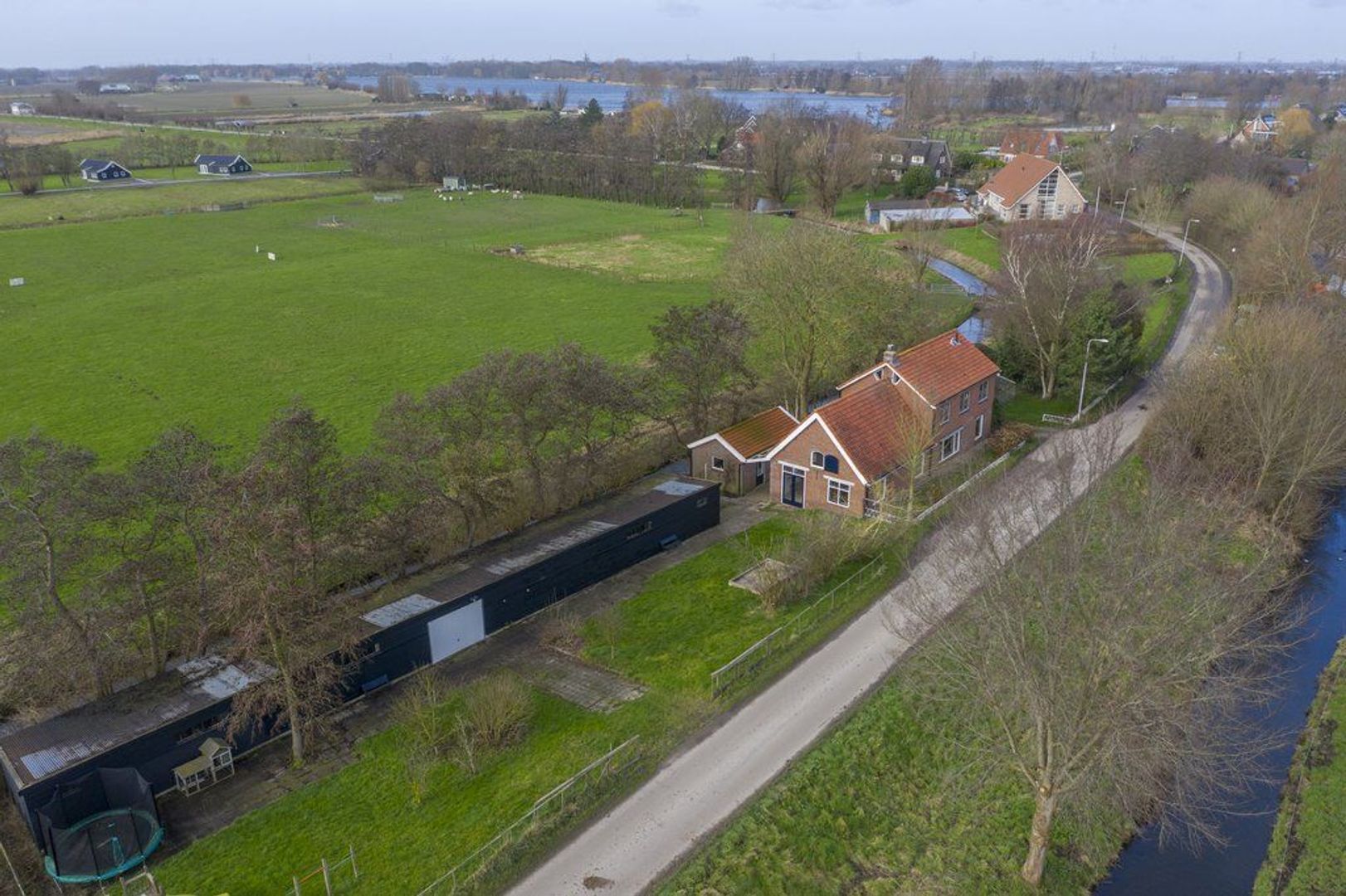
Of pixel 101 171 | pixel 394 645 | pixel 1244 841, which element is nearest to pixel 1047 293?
pixel 1244 841

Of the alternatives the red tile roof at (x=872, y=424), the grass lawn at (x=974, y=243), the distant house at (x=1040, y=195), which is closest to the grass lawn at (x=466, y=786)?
the red tile roof at (x=872, y=424)

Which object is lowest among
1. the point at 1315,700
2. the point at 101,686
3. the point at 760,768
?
the point at 1315,700

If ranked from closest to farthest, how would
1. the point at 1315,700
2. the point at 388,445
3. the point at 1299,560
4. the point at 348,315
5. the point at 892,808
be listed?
the point at 892,808, the point at 1315,700, the point at 388,445, the point at 1299,560, the point at 348,315

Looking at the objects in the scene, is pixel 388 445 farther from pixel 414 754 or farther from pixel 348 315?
pixel 348 315

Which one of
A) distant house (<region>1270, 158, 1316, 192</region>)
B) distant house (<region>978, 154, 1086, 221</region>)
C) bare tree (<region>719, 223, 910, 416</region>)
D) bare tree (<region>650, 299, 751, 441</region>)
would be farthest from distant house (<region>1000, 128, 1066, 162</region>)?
bare tree (<region>650, 299, 751, 441</region>)

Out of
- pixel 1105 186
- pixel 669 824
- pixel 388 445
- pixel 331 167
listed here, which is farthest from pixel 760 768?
pixel 331 167

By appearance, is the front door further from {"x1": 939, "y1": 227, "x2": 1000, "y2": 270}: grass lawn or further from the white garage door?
{"x1": 939, "y1": 227, "x2": 1000, "y2": 270}: grass lawn

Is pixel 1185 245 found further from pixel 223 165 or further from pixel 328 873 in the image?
pixel 223 165
